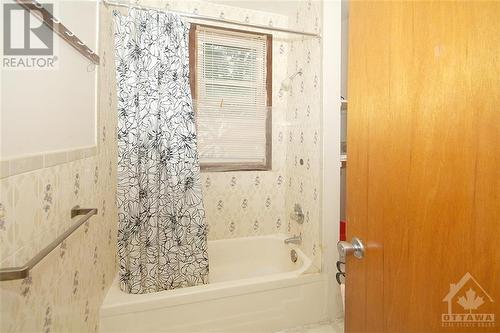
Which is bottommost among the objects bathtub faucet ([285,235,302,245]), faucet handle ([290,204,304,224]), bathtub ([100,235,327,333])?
bathtub ([100,235,327,333])

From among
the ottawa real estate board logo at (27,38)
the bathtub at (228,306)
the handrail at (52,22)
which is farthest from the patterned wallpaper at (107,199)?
the handrail at (52,22)

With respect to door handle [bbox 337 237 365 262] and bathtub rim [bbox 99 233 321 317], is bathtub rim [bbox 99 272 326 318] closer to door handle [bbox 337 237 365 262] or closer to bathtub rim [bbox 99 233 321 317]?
bathtub rim [bbox 99 233 321 317]

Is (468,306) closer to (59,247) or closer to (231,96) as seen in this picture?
(59,247)

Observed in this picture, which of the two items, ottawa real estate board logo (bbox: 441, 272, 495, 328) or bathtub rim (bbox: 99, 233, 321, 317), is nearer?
ottawa real estate board logo (bbox: 441, 272, 495, 328)

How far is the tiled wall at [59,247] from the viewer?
606mm

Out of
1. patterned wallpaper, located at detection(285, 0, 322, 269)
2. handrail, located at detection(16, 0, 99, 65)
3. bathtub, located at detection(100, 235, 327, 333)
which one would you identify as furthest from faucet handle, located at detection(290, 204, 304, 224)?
handrail, located at detection(16, 0, 99, 65)

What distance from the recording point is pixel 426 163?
0.59m

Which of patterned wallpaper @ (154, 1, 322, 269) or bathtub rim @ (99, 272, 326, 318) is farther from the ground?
patterned wallpaper @ (154, 1, 322, 269)

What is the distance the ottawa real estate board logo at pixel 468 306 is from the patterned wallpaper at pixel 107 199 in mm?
903

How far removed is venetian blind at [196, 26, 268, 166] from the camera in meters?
2.17

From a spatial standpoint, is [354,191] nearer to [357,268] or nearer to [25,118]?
[357,268]

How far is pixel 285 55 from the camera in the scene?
93.4 inches

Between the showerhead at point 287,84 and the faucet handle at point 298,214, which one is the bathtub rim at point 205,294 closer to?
the faucet handle at point 298,214

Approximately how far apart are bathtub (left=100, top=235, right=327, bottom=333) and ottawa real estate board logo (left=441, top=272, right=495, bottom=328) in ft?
3.92
